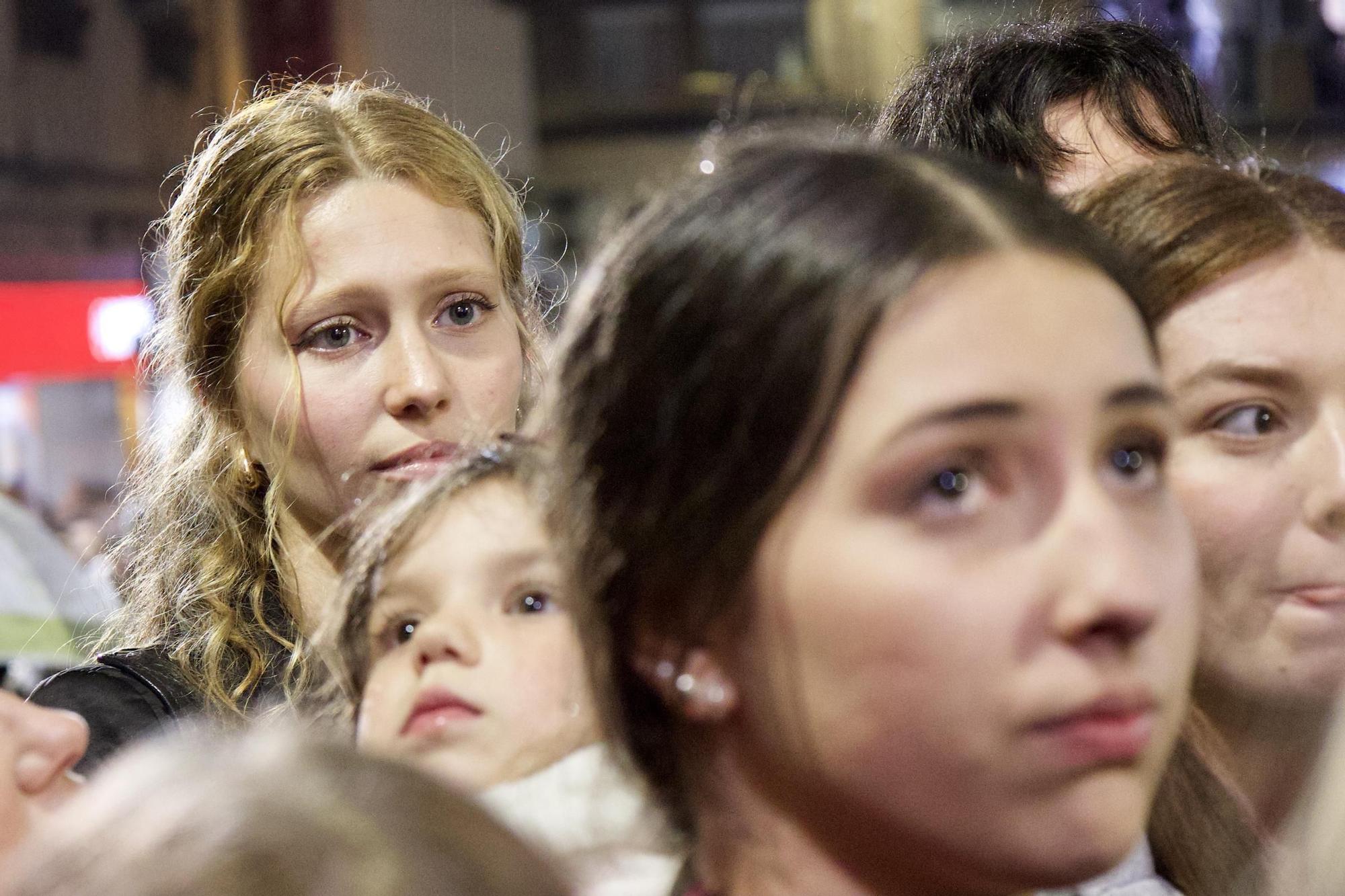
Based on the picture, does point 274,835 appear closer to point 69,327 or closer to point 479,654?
point 479,654

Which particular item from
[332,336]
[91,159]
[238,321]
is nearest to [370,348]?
[332,336]

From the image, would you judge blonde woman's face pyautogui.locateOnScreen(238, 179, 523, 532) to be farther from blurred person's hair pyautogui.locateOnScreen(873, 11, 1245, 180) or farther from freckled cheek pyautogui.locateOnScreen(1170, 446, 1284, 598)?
freckled cheek pyautogui.locateOnScreen(1170, 446, 1284, 598)

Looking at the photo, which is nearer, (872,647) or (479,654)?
(872,647)

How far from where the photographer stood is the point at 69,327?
4.30 meters

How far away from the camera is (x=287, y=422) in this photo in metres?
1.43

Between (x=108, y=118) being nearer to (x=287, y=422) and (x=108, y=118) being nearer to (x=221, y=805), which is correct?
(x=287, y=422)

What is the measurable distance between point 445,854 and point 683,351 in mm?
255

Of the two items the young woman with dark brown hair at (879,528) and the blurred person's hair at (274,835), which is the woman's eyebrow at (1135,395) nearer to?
the young woman with dark brown hair at (879,528)

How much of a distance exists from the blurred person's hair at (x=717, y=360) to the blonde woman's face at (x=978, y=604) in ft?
0.06

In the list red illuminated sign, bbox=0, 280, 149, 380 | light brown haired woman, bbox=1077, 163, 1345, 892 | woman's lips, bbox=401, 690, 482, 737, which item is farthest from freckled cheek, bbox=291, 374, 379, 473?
red illuminated sign, bbox=0, 280, 149, 380

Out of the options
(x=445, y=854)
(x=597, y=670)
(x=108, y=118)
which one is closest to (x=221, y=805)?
(x=445, y=854)

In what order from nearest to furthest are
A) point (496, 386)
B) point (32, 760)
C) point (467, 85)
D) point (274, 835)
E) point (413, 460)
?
point (274, 835) < point (32, 760) < point (413, 460) < point (496, 386) < point (467, 85)

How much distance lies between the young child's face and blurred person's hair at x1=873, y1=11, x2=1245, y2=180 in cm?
69

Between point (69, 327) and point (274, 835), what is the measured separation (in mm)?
4157
